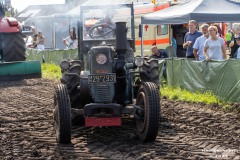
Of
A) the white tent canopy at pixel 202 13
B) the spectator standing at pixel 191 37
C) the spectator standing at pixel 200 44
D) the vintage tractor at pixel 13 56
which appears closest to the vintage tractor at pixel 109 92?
the spectator standing at pixel 200 44

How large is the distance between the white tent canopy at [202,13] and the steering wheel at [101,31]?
6.76m

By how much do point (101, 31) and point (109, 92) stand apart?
1.49m

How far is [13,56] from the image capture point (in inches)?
603

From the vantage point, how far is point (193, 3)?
15.6 m

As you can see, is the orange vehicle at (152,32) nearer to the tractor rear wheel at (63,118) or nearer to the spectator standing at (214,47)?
the spectator standing at (214,47)

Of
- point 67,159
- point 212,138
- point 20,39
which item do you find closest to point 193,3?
point 20,39

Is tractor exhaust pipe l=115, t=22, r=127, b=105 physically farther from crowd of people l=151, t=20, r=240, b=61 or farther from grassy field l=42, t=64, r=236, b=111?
crowd of people l=151, t=20, r=240, b=61

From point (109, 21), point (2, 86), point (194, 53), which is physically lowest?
point (2, 86)

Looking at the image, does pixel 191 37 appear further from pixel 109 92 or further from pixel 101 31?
pixel 109 92

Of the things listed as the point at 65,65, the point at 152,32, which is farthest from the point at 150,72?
the point at 152,32

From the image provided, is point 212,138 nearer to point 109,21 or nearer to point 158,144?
point 158,144

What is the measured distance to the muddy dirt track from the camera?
20.6 feet

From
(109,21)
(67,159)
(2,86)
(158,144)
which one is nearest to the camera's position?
(67,159)

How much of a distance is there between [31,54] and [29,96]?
448 inches
